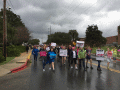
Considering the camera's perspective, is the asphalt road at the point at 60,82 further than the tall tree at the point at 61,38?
No

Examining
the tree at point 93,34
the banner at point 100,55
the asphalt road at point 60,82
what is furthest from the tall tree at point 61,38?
the asphalt road at point 60,82

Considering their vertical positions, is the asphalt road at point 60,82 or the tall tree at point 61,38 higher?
the tall tree at point 61,38

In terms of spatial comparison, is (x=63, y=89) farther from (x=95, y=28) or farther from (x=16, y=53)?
(x=95, y=28)

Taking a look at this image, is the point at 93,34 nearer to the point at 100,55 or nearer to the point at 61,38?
the point at 61,38

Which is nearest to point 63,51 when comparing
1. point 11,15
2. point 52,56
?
point 52,56

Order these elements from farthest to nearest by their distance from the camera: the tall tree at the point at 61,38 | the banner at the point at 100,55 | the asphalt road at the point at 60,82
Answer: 1. the tall tree at the point at 61,38
2. the banner at the point at 100,55
3. the asphalt road at the point at 60,82

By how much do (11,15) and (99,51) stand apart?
159ft

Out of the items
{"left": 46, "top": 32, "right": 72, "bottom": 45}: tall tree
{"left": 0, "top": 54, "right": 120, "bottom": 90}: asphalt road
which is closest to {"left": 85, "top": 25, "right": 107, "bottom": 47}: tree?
{"left": 46, "top": 32, "right": 72, "bottom": 45}: tall tree

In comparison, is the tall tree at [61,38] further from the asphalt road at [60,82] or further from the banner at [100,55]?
the asphalt road at [60,82]

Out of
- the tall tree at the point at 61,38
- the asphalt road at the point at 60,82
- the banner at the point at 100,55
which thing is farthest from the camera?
the tall tree at the point at 61,38

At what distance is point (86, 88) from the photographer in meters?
5.16

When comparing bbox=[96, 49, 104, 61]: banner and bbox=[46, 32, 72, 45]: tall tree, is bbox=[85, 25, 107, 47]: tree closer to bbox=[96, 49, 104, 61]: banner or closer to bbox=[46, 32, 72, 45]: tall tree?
bbox=[46, 32, 72, 45]: tall tree

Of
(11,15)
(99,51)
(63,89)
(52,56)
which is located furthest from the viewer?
(11,15)

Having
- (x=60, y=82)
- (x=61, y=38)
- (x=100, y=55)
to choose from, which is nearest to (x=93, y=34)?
(x=61, y=38)
